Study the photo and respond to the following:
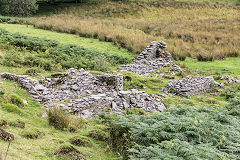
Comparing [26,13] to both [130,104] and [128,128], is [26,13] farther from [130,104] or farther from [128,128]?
[128,128]

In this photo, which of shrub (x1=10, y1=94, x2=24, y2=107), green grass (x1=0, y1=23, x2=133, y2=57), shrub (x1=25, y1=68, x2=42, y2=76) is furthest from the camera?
green grass (x1=0, y1=23, x2=133, y2=57)

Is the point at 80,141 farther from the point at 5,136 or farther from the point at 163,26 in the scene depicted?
the point at 163,26

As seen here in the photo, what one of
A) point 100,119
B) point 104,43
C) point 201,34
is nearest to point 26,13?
point 104,43

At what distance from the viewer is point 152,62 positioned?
18.4 meters

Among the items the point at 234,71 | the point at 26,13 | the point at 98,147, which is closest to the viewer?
the point at 98,147

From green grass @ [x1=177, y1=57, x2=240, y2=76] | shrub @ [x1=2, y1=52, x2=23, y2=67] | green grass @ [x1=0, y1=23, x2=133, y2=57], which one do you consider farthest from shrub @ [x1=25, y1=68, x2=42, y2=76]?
green grass @ [x1=177, y1=57, x2=240, y2=76]

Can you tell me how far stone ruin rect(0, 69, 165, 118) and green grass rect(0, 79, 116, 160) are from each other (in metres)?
0.83

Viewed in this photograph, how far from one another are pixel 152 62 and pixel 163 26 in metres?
15.4

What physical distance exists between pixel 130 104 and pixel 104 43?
13846 millimetres

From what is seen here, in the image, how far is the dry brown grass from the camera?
22.8 metres

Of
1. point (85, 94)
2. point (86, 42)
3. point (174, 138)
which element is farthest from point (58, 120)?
point (86, 42)

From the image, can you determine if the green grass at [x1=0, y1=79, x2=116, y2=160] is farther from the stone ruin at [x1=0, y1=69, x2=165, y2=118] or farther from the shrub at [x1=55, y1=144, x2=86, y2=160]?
the stone ruin at [x1=0, y1=69, x2=165, y2=118]

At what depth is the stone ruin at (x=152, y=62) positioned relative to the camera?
17.1 metres

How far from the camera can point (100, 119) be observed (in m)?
8.70
